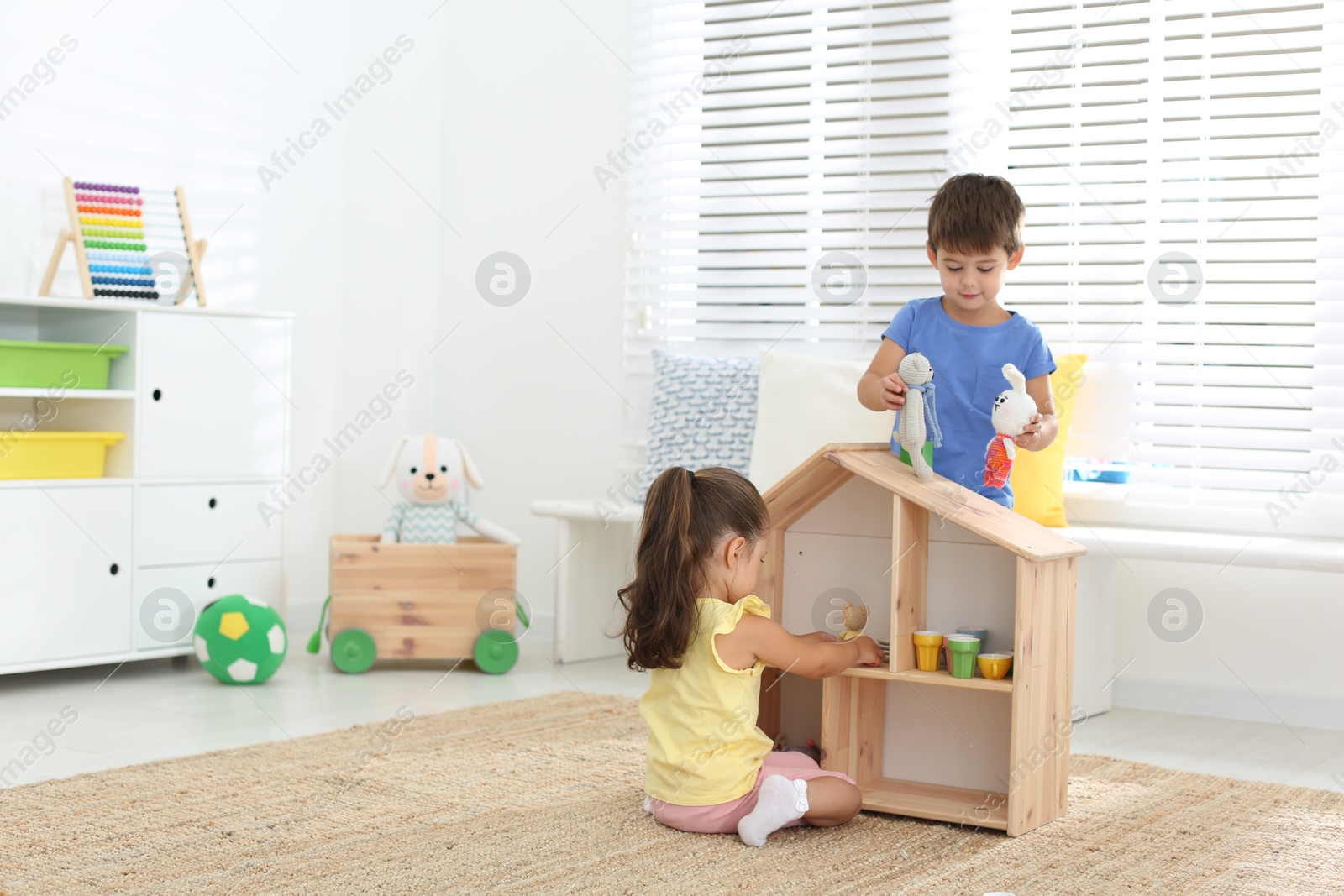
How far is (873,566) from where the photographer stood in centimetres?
215

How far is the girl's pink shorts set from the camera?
6.22 ft

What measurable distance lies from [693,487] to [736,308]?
188 centimetres

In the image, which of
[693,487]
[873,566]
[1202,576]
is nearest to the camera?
[693,487]

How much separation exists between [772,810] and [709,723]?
155 millimetres

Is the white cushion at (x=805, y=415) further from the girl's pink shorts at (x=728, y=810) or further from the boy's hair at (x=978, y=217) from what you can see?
the girl's pink shorts at (x=728, y=810)

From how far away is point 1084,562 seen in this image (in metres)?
2.83

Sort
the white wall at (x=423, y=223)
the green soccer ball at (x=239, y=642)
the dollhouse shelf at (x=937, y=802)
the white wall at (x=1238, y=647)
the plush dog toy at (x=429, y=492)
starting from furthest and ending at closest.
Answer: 1. the white wall at (x=423, y=223)
2. the plush dog toy at (x=429, y=492)
3. the green soccer ball at (x=239, y=642)
4. the white wall at (x=1238, y=647)
5. the dollhouse shelf at (x=937, y=802)

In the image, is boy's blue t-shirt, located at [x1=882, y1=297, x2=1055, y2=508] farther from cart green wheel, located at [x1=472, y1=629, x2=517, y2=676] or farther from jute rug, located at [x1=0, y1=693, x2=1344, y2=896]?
cart green wheel, located at [x1=472, y1=629, x2=517, y2=676]

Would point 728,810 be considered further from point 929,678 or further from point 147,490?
point 147,490

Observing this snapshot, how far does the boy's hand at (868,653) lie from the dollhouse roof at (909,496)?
0.23 metres

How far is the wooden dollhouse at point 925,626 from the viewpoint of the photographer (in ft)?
6.28

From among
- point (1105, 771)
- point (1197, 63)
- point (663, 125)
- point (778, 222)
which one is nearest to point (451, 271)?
point (663, 125)

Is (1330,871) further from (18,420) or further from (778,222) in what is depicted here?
(18,420)

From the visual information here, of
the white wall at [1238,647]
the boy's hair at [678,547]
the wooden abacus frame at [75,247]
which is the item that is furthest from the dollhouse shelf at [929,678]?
the wooden abacus frame at [75,247]
